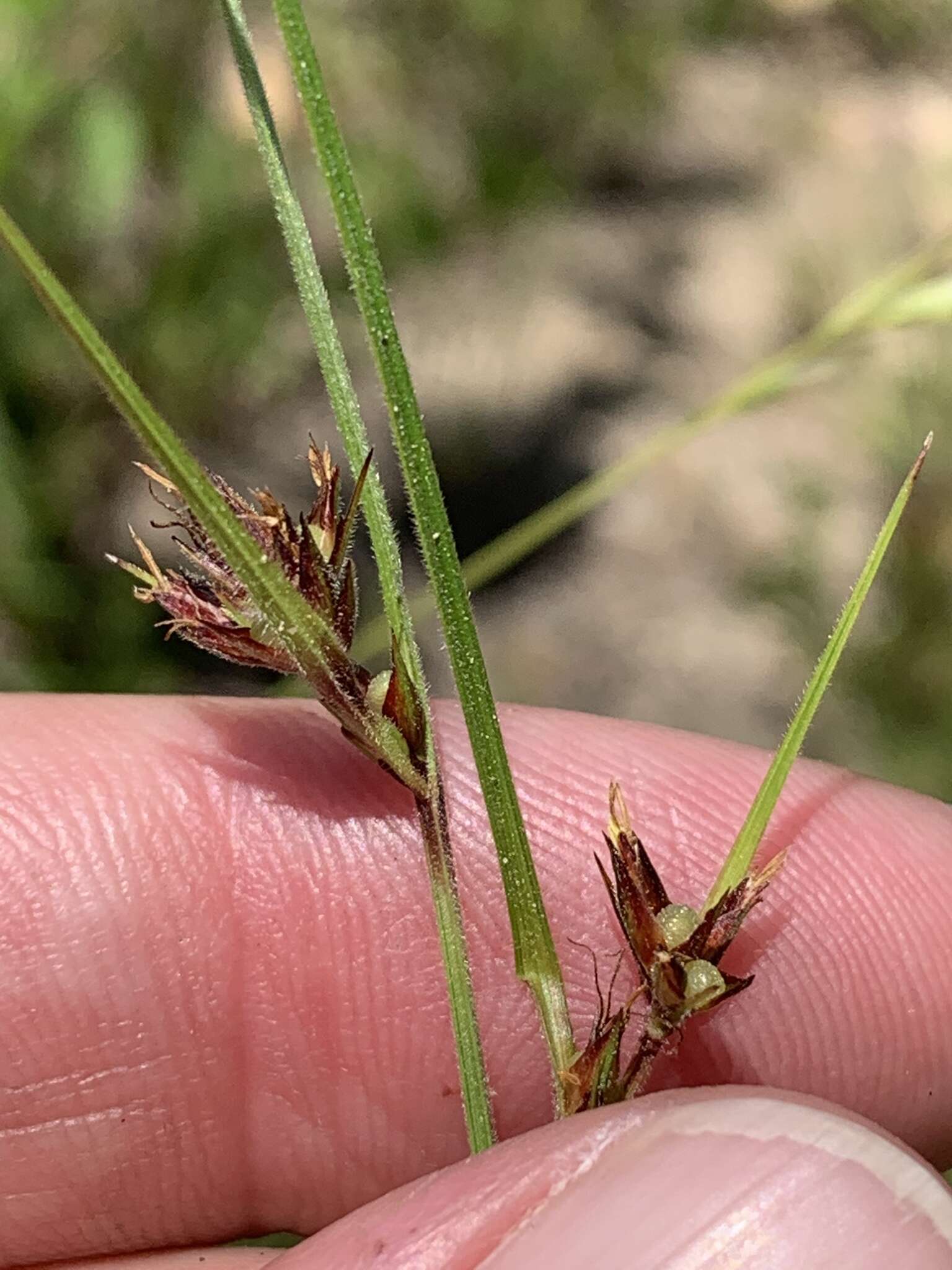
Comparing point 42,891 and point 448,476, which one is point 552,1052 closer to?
point 42,891

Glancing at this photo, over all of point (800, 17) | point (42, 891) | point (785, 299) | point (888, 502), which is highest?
point (800, 17)

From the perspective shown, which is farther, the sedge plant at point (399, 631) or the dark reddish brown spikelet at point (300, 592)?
the dark reddish brown spikelet at point (300, 592)

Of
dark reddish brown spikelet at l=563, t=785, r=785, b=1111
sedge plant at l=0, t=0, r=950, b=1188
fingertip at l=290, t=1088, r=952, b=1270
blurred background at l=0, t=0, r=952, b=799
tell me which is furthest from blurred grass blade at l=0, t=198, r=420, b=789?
blurred background at l=0, t=0, r=952, b=799

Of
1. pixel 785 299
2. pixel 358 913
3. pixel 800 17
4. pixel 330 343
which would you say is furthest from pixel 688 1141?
pixel 800 17

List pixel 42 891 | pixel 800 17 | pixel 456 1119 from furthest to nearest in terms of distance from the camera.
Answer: pixel 800 17, pixel 456 1119, pixel 42 891

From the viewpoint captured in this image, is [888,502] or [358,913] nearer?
[358,913]

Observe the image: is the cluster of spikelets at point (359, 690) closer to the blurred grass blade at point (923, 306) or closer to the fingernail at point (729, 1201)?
the fingernail at point (729, 1201)

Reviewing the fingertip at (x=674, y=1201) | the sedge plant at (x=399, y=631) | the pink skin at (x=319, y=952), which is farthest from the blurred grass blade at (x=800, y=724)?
the pink skin at (x=319, y=952)
